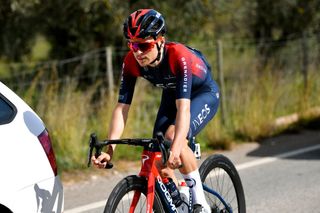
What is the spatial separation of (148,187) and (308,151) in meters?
5.63

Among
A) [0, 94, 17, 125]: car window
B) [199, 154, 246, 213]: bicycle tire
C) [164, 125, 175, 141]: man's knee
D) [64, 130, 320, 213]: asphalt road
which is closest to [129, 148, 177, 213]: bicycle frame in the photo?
[164, 125, 175, 141]: man's knee

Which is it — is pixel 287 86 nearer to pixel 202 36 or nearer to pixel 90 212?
pixel 202 36

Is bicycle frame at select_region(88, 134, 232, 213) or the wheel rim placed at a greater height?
bicycle frame at select_region(88, 134, 232, 213)

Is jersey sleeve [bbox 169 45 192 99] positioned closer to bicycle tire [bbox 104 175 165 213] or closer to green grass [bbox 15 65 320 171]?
bicycle tire [bbox 104 175 165 213]

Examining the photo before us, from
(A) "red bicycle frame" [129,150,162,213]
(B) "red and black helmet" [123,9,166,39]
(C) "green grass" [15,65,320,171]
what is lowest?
(C) "green grass" [15,65,320,171]

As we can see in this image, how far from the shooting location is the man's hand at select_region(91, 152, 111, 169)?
4617 millimetres

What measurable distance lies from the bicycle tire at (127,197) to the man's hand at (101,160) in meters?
0.22

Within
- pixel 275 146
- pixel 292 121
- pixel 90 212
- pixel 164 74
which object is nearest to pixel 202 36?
pixel 292 121

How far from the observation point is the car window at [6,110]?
14.4 feet

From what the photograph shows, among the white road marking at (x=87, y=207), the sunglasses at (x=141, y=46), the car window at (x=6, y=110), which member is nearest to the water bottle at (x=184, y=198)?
the sunglasses at (x=141, y=46)

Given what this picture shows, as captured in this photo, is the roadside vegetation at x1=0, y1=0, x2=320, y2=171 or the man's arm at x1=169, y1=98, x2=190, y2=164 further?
the roadside vegetation at x1=0, y1=0, x2=320, y2=171

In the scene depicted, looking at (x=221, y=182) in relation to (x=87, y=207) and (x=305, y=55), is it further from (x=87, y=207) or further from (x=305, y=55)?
(x=305, y=55)

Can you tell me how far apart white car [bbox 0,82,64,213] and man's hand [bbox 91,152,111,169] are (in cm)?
26

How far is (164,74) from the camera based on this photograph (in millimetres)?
5004
